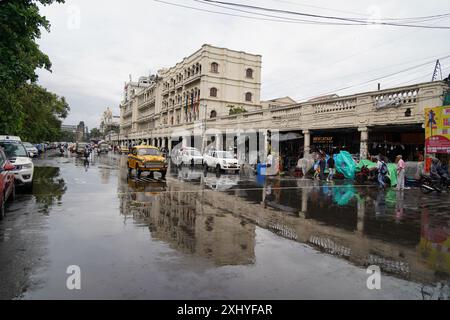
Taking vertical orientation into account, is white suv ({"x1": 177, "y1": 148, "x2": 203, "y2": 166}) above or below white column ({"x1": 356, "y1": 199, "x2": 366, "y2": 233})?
above

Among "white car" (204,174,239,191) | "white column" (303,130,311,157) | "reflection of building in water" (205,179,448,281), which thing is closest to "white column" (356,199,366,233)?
"reflection of building in water" (205,179,448,281)

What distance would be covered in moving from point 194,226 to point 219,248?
1830 millimetres

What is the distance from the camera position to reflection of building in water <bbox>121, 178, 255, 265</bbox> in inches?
244

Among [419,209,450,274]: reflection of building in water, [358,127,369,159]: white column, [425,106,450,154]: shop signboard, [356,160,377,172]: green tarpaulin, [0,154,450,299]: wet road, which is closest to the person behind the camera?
[0,154,450,299]: wet road

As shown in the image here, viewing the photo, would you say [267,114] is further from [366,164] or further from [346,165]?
[366,164]

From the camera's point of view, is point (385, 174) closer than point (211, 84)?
Yes

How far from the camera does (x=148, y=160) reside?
63.2 feet

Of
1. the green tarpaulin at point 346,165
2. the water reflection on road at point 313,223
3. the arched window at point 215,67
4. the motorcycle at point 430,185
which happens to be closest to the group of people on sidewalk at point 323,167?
the green tarpaulin at point 346,165

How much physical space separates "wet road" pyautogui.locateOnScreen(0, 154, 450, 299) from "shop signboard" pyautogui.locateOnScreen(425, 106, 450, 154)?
6.52 metres

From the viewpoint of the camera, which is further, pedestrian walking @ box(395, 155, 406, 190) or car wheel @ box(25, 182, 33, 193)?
pedestrian walking @ box(395, 155, 406, 190)

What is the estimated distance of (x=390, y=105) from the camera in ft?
63.9

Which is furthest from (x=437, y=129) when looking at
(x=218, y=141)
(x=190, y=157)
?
(x=218, y=141)

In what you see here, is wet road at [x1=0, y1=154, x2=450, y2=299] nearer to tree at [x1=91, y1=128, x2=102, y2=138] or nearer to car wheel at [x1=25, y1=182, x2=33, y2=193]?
car wheel at [x1=25, y1=182, x2=33, y2=193]
